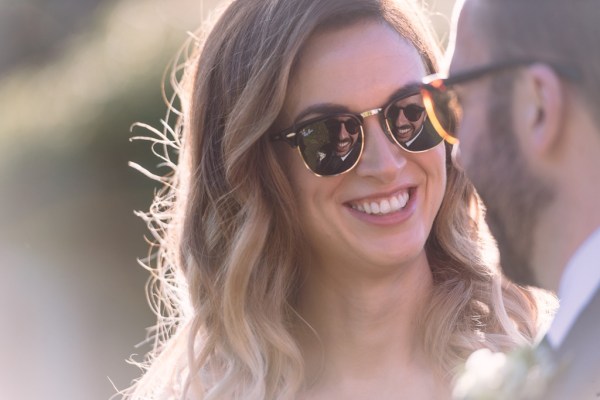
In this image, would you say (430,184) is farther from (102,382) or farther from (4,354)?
(4,354)

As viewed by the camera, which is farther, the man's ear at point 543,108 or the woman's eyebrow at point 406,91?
the woman's eyebrow at point 406,91

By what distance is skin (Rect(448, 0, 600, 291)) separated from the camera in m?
1.73

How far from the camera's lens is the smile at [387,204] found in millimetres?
3275

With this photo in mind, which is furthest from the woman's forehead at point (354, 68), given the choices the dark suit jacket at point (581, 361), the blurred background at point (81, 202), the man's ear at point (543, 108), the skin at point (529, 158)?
the blurred background at point (81, 202)

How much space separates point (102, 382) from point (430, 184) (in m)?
4.62

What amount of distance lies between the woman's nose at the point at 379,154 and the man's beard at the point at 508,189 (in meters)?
1.30

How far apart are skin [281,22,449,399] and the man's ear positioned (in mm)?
1450

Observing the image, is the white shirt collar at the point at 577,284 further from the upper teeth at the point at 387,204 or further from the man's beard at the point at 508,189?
the upper teeth at the point at 387,204

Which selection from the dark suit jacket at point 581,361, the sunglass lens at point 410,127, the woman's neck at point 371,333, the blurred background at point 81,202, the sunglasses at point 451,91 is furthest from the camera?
the blurred background at point 81,202

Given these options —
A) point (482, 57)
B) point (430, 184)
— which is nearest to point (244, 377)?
point (430, 184)

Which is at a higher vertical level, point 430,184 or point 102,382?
point 430,184

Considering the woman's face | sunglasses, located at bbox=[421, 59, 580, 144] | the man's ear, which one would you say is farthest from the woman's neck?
the man's ear

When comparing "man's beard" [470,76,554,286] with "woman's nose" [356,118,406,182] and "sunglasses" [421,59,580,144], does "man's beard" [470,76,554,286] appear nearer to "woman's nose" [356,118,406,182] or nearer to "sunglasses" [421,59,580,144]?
"sunglasses" [421,59,580,144]

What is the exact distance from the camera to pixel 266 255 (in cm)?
374
